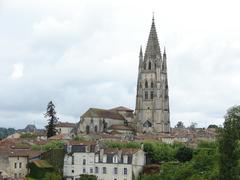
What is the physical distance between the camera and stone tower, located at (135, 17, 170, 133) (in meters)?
147

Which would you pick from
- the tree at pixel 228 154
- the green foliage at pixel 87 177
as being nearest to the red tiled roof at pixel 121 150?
the green foliage at pixel 87 177

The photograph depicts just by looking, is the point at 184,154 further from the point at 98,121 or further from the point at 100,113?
the point at 100,113

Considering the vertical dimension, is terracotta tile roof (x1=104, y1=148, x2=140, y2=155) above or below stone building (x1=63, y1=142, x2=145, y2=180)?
above

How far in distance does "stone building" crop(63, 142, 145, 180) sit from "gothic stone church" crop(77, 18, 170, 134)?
4940cm

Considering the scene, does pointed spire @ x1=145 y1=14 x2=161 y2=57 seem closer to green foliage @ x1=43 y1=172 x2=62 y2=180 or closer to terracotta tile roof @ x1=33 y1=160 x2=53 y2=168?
terracotta tile roof @ x1=33 y1=160 x2=53 y2=168

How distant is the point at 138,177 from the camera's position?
291 feet

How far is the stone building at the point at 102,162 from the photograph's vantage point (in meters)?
88.2

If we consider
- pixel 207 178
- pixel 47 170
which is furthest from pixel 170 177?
pixel 47 170

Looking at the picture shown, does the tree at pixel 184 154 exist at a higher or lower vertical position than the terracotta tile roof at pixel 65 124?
lower

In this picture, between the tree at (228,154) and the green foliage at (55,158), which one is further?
the green foliage at (55,158)

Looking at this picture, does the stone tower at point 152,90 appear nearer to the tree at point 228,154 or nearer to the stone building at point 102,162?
the stone building at point 102,162

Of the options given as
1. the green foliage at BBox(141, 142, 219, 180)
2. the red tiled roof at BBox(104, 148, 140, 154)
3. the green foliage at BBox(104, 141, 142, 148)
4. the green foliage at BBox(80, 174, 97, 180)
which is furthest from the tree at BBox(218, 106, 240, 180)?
the green foliage at BBox(104, 141, 142, 148)

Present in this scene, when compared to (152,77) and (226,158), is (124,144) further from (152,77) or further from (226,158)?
(152,77)

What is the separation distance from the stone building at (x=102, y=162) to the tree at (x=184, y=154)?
567cm
